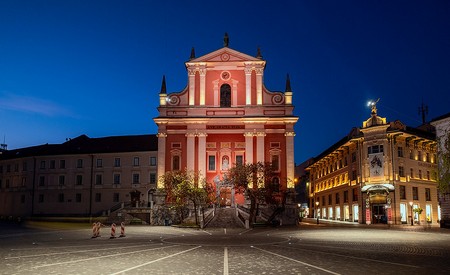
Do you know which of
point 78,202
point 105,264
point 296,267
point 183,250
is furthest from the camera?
point 78,202

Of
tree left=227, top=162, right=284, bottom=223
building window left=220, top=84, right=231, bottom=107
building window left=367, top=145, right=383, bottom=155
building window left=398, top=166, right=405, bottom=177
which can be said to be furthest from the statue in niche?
building window left=398, top=166, right=405, bottom=177

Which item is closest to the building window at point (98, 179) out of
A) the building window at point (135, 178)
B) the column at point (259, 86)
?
the building window at point (135, 178)

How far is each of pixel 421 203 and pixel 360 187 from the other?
27.8ft

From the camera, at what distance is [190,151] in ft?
208

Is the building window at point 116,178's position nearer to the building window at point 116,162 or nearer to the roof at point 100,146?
the building window at point 116,162

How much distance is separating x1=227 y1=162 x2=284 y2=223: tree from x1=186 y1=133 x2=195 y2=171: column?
10923 mm

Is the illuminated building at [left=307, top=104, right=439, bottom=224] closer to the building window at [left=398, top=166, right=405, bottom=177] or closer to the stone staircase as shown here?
the building window at [left=398, top=166, right=405, bottom=177]

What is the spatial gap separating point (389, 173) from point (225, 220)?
23.8 metres

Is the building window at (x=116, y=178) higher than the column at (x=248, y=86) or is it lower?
lower

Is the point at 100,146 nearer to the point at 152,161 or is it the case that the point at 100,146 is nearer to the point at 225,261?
the point at 152,161


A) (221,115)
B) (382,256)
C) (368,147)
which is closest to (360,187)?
(368,147)

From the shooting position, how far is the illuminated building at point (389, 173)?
2333 inches

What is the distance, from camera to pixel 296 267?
53.2 feet

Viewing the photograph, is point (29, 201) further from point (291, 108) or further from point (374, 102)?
point (374, 102)
